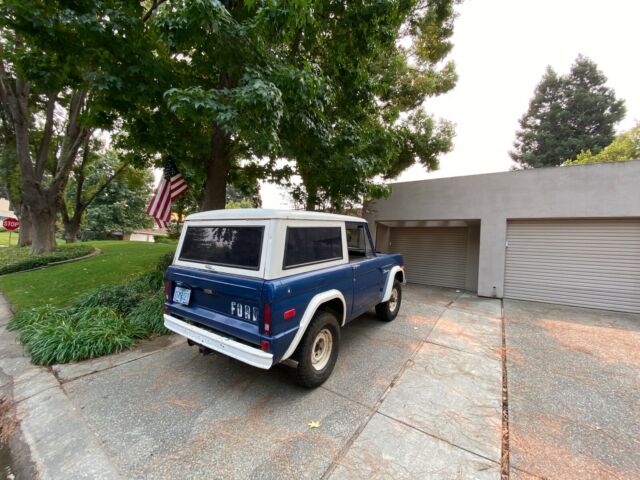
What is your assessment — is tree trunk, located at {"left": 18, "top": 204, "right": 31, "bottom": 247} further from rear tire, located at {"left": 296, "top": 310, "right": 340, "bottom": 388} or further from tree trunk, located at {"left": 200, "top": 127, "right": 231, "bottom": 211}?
rear tire, located at {"left": 296, "top": 310, "right": 340, "bottom": 388}

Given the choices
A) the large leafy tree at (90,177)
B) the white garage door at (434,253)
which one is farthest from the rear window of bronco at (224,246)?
the large leafy tree at (90,177)

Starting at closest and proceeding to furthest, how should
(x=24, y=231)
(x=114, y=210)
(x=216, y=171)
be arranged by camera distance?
(x=216, y=171) < (x=24, y=231) < (x=114, y=210)

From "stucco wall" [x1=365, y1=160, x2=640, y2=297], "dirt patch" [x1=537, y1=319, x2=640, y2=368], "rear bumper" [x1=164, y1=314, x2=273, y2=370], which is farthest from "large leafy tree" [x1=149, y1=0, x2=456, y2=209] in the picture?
"dirt patch" [x1=537, y1=319, x2=640, y2=368]

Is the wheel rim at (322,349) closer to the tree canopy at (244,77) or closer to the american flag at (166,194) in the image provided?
the tree canopy at (244,77)

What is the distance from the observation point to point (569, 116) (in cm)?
2541

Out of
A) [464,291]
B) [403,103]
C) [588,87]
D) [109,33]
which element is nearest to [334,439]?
[109,33]

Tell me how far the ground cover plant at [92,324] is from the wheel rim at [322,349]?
2.77 meters

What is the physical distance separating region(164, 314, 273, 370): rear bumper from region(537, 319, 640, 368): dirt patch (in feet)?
16.2

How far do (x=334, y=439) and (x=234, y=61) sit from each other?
216 inches

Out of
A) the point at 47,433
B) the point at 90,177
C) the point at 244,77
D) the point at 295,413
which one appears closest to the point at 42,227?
the point at 244,77

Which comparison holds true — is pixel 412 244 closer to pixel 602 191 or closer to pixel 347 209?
pixel 347 209

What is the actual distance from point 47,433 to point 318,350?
97.5 inches

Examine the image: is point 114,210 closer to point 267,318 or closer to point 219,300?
point 219,300

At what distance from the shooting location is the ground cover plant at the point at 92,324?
135 inches
